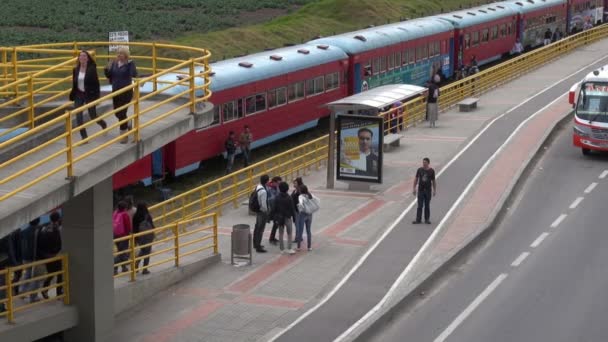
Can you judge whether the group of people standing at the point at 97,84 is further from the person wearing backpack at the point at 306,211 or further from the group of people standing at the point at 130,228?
the person wearing backpack at the point at 306,211

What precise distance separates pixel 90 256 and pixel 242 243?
5.19 m

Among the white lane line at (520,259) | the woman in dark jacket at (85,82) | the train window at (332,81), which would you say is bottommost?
the white lane line at (520,259)

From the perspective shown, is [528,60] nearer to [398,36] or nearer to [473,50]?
[473,50]

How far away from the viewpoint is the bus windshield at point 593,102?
31688 millimetres

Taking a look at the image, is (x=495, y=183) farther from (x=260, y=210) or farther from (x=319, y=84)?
(x=319, y=84)

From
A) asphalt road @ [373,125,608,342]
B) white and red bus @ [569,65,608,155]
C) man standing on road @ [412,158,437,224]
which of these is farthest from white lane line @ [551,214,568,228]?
white and red bus @ [569,65,608,155]

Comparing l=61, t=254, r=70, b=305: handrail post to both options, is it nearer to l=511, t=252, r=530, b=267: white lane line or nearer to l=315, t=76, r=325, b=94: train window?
l=511, t=252, r=530, b=267: white lane line

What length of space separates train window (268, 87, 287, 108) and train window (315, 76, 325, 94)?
2.64m

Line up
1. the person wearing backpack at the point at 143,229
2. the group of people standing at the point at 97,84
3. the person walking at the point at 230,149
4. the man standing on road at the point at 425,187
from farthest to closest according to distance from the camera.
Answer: the person walking at the point at 230,149 → the man standing on road at the point at 425,187 → the person wearing backpack at the point at 143,229 → the group of people standing at the point at 97,84

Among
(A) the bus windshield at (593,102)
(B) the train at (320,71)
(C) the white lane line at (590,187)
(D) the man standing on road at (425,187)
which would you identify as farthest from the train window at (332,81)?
(D) the man standing on road at (425,187)

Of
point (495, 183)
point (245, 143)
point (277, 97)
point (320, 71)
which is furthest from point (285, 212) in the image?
point (320, 71)

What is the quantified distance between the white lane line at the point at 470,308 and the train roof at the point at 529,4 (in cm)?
4244

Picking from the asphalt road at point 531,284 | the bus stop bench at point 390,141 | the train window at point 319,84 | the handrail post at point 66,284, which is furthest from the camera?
the train window at point 319,84

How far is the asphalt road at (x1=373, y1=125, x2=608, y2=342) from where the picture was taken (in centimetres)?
1781
